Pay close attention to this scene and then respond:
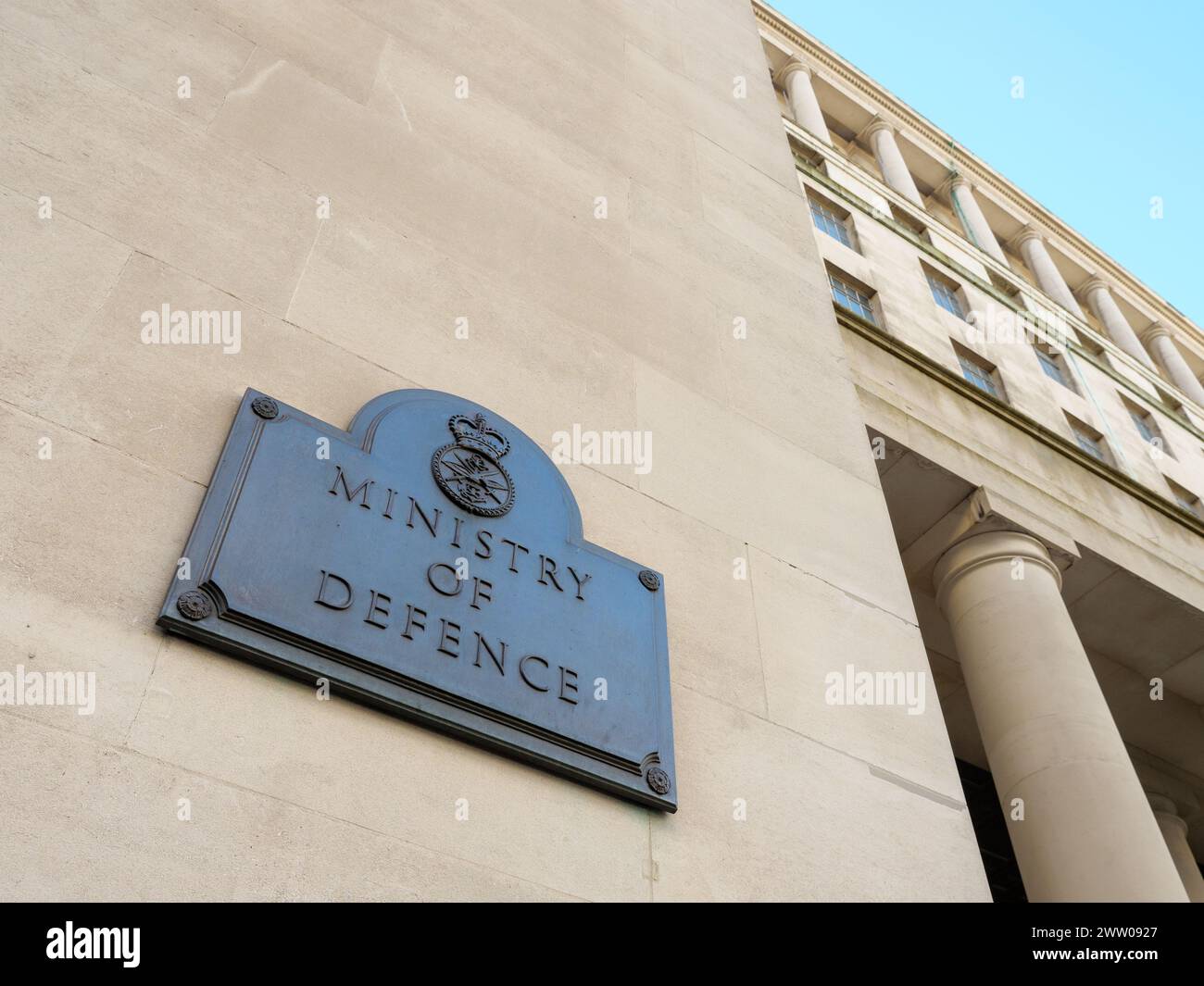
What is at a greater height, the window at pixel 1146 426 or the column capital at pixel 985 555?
the window at pixel 1146 426

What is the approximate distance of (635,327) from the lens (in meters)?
8.64

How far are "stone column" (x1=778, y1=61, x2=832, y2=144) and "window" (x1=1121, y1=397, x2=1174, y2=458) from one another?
33.5 feet

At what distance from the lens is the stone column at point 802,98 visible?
103ft

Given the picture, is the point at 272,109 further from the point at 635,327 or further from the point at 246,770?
the point at 246,770

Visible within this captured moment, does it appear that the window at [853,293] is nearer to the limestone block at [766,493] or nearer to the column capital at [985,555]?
the column capital at [985,555]

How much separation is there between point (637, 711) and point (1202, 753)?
18356 mm

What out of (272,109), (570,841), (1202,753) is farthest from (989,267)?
(570,841)

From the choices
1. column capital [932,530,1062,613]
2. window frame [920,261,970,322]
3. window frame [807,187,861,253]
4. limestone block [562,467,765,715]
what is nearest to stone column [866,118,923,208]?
window frame [920,261,970,322]

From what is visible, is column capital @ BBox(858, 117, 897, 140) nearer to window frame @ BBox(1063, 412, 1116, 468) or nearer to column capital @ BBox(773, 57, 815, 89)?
column capital @ BBox(773, 57, 815, 89)

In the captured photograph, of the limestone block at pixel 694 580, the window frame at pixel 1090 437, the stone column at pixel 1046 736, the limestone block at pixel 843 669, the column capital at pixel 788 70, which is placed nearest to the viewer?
the limestone block at pixel 694 580

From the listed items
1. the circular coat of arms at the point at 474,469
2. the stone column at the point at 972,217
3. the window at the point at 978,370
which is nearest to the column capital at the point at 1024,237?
the stone column at the point at 972,217

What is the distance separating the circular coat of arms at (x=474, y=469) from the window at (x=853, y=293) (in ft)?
54.9

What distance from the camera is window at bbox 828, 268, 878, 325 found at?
878 inches

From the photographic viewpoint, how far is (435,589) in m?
5.48
